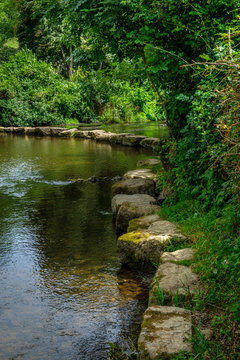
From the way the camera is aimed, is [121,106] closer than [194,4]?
No

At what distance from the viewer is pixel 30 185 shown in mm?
9961

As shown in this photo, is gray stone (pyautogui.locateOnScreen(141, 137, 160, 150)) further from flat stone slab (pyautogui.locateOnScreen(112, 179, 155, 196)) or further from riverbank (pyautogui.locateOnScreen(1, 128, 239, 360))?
riverbank (pyautogui.locateOnScreen(1, 128, 239, 360))

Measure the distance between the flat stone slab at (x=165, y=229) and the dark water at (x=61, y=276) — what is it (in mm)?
638

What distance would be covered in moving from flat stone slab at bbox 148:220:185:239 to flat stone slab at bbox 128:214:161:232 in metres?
0.15

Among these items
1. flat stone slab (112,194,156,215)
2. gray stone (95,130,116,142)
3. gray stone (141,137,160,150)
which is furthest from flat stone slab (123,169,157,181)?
gray stone (95,130,116,142)

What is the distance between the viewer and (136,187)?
7531 mm

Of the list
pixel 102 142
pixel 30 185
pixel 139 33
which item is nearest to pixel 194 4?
pixel 139 33

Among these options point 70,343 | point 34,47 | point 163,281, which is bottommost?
point 70,343

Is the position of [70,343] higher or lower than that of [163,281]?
lower

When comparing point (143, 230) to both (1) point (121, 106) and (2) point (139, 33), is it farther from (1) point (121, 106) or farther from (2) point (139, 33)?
(1) point (121, 106)

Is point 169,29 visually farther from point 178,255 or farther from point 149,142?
point 149,142

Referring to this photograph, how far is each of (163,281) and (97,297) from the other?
921 millimetres

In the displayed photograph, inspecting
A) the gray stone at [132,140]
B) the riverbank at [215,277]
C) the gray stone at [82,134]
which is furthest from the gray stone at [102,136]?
the riverbank at [215,277]

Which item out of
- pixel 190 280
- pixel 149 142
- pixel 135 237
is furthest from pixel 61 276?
pixel 149 142
